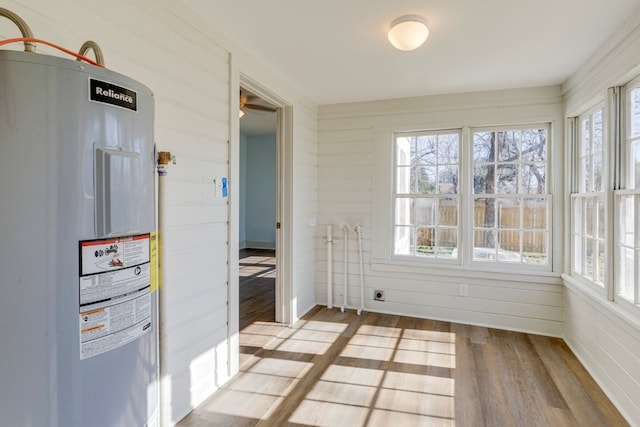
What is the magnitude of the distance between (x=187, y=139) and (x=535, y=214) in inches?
131

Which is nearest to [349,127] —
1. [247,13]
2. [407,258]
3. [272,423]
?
[407,258]

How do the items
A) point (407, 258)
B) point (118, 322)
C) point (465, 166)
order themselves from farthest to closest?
point (407, 258) → point (465, 166) → point (118, 322)

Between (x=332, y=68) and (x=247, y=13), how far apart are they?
1.04m

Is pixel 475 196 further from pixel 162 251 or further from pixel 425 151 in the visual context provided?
pixel 162 251

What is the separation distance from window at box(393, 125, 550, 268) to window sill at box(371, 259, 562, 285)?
88mm

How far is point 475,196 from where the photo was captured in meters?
3.65

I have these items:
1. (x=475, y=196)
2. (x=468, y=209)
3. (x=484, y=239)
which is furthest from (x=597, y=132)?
(x=484, y=239)

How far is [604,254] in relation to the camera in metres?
2.55

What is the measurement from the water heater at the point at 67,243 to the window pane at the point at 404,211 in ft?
10.9

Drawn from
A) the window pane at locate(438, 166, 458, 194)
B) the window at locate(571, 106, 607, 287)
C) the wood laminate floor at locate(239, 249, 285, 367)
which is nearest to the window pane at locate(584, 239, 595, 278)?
the window at locate(571, 106, 607, 287)

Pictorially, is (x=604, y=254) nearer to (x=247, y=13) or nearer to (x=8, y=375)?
(x=247, y=13)

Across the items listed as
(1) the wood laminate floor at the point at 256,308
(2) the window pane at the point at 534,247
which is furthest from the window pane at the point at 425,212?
(1) the wood laminate floor at the point at 256,308

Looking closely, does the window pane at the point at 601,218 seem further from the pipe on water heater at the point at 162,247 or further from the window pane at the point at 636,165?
the pipe on water heater at the point at 162,247

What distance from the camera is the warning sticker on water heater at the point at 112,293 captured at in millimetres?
857
